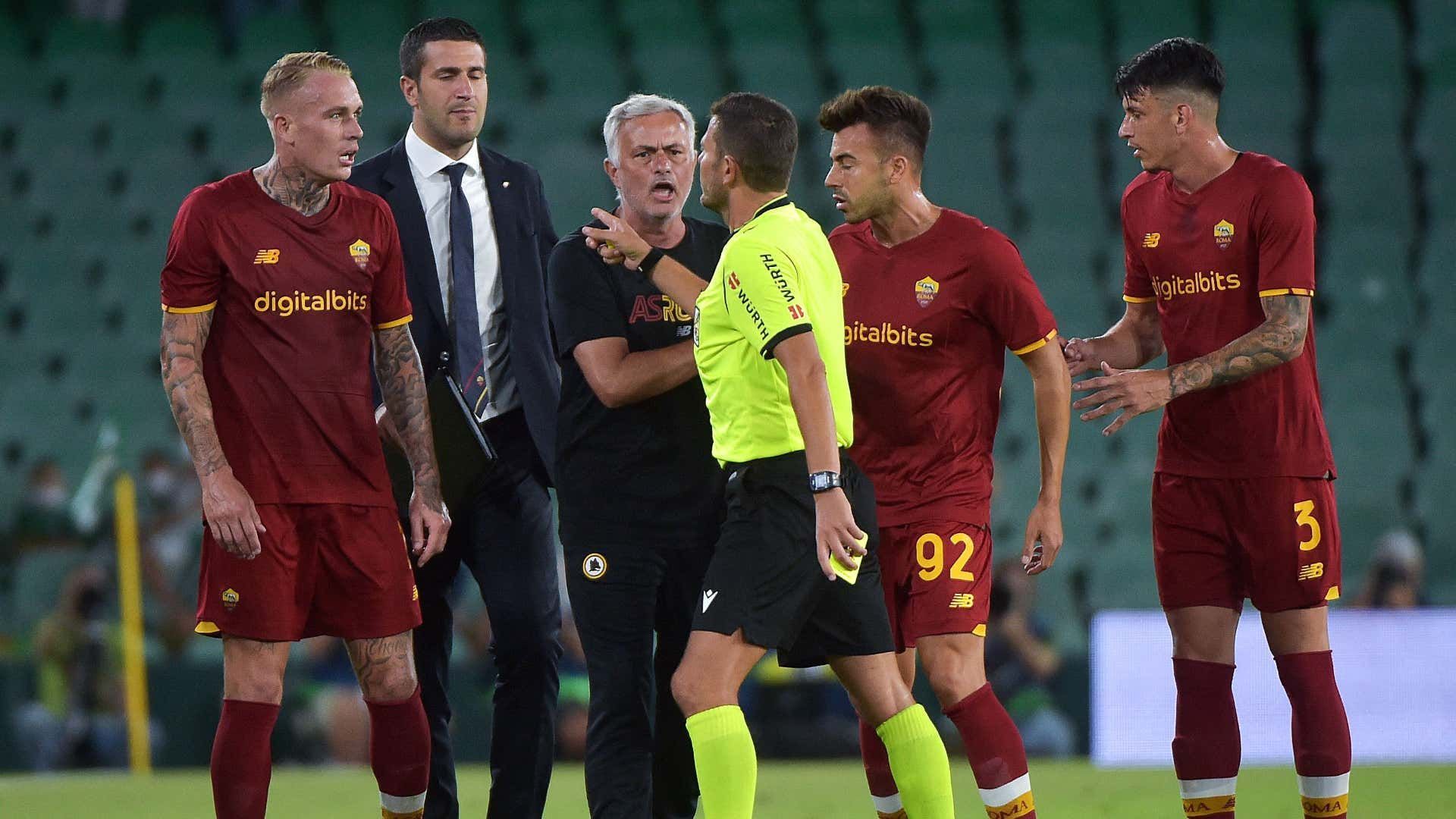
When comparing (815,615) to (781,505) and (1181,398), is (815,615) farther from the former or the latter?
(1181,398)

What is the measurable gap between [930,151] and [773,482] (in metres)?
9.60

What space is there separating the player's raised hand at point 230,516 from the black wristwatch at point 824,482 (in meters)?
1.54

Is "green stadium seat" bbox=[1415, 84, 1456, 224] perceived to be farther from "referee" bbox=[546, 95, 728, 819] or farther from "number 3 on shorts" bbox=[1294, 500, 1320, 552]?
"referee" bbox=[546, 95, 728, 819]

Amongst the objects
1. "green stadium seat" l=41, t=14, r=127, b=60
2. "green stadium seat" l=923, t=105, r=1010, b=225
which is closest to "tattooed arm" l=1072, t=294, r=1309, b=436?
"green stadium seat" l=923, t=105, r=1010, b=225

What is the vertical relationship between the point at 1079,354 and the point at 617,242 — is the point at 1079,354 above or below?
below

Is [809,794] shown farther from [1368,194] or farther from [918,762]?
[1368,194]

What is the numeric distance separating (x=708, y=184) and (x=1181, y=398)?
172 centimetres

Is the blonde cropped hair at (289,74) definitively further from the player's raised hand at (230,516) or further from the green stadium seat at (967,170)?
the green stadium seat at (967,170)

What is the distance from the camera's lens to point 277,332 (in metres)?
4.92

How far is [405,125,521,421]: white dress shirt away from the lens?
5.73 metres

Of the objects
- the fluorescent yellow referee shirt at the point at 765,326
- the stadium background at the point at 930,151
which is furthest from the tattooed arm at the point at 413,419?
the stadium background at the point at 930,151

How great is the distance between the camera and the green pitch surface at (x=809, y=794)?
24.6 ft

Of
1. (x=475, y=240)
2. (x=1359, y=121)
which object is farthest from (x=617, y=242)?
(x=1359, y=121)

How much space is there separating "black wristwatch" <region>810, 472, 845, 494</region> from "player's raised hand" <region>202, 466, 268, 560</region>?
60.6 inches
